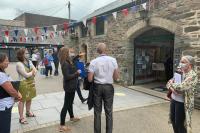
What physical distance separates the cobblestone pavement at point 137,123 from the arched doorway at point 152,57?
13.2 ft

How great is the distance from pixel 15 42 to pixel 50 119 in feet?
85.2

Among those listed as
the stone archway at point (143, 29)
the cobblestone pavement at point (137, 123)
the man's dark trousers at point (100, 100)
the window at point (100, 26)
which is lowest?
the cobblestone pavement at point (137, 123)

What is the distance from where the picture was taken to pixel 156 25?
7.09 meters

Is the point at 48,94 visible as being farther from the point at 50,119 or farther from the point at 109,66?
the point at 109,66

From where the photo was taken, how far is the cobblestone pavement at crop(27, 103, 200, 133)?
4219mm

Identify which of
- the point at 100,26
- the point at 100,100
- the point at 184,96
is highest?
the point at 100,26

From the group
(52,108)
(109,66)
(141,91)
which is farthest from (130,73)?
(109,66)

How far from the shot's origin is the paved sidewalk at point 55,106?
4.62 metres

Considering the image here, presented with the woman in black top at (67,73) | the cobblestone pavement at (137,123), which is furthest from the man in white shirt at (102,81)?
the cobblestone pavement at (137,123)

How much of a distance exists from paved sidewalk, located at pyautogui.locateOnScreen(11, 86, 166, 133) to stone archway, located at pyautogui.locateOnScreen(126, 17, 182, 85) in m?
1.16

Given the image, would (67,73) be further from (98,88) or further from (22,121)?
(22,121)

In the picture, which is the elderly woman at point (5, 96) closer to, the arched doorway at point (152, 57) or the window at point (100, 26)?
the arched doorway at point (152, 57)

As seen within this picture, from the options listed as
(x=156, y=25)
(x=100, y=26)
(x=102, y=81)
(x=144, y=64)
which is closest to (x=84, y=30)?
(x=100, y=26)

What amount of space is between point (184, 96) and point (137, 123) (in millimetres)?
1828
